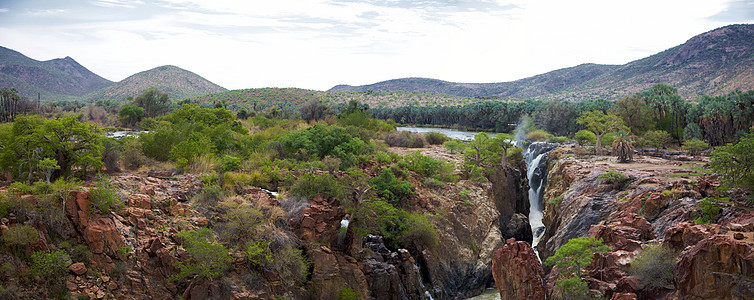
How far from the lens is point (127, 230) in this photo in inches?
690

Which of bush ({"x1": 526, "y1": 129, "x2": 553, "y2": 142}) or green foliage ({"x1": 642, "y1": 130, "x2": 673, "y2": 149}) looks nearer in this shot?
green foliage ({"x1": 642, "y1": 130, "x2": 673, "y2": 149})

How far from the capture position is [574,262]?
18.0m

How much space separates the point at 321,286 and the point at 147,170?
10878 millimetres

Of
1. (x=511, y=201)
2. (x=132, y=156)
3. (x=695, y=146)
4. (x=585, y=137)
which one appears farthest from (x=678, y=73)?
(x=132, y=156)

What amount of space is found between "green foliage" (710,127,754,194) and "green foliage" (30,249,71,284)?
76.5ft

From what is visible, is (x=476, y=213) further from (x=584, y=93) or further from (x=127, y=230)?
(x=584, y=93)

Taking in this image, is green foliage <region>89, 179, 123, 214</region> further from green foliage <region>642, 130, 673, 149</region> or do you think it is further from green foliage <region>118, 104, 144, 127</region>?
green foliage <region>642, 130, 673, 149</region>

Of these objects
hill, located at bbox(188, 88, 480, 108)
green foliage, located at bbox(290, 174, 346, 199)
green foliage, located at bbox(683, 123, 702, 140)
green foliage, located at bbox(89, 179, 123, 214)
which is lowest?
green foliage, located at bbox(290, 174, 346, 199)

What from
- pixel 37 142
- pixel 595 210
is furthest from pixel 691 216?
pixel 37 142

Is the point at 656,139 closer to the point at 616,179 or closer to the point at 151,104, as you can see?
the point at 616,179

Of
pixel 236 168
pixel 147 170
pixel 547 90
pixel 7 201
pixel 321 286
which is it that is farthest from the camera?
pixel 547 90

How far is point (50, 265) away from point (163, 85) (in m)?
123

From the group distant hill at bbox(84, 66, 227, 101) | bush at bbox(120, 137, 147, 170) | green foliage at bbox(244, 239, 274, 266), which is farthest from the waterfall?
distant hill at bbox(84, 66, 227, 101)

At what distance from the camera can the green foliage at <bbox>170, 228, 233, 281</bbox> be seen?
1730cm
